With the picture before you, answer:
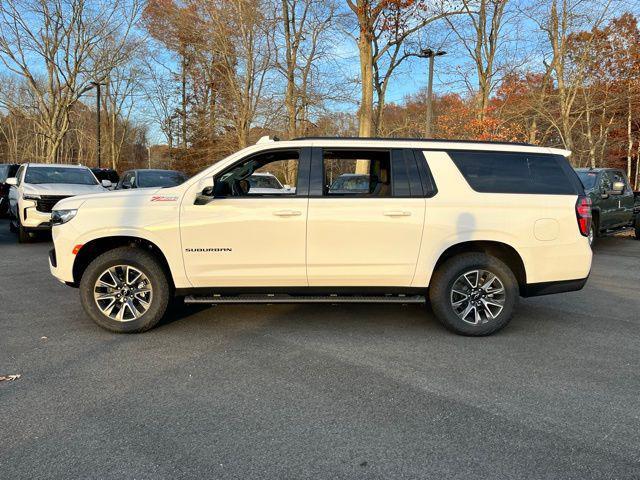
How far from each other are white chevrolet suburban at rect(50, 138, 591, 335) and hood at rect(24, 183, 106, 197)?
20.3ft

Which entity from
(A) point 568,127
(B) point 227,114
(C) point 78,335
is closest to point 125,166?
(B) point 227,114

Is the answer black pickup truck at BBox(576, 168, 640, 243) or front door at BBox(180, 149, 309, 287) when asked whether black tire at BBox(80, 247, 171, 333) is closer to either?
front door at BBox(180, 149, 309, 287)

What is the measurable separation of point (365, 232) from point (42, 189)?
8.64 metres

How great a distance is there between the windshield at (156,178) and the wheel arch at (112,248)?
29.5ft

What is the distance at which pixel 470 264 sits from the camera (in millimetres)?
4762

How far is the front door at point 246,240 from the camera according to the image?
181 inches

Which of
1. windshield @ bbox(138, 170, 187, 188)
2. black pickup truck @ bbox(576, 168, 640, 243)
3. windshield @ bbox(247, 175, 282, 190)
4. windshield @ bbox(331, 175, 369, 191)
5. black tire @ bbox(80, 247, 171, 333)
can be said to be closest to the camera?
black tire @ bbox(80, 247, 171, 333)

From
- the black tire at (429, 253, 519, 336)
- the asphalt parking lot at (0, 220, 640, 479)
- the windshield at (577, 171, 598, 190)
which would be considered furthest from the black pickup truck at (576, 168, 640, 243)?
the black tire at (429, 253, 519, 336)

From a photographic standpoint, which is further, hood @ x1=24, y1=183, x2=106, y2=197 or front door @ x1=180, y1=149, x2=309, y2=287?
hood @ x1=24, y1=183, x2=106, y2=197

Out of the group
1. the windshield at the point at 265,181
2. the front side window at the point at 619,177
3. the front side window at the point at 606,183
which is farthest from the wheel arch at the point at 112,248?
the front side window at the point at 619,177

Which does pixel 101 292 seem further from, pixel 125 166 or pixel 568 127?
pixel 125 166

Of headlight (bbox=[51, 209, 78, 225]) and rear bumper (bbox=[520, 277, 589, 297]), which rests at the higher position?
headlight (bbox=[51, 209, 78, 225])

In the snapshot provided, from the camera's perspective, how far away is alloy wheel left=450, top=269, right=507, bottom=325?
480cm

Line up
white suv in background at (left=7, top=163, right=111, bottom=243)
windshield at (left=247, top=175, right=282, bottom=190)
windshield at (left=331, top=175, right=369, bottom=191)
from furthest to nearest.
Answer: windshield at (left=247, top=175, right=282, bottom=190), white suv in background at (left=7, top=163, right=111, bottom=243), windshield at (left=331, top=175, right=369, bottom=191)
